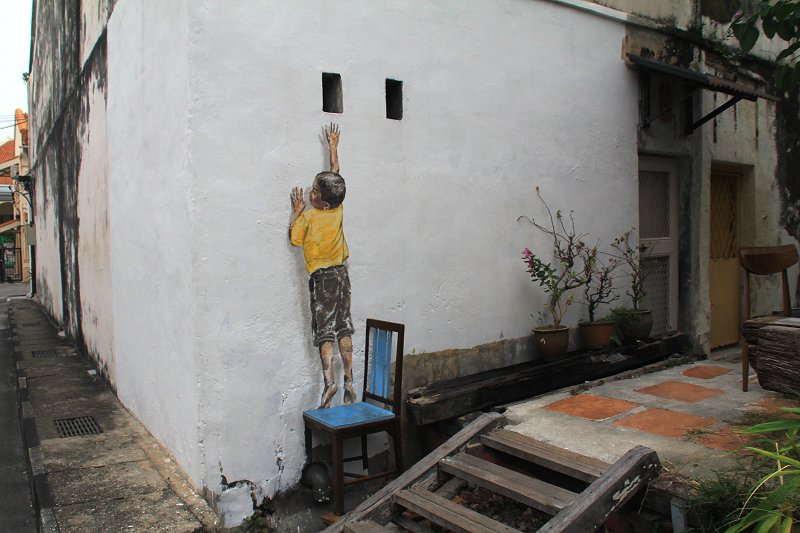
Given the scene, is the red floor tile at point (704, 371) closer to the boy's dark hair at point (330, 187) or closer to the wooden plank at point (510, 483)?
the wooden plank at point (510, 483)

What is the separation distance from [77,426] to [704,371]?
582 centimetres

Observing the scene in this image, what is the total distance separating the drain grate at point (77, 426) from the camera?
5621 mm

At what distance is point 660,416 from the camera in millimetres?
4414

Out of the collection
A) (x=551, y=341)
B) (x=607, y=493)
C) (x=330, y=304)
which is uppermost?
(x=330, y=304)

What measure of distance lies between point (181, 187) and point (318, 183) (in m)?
0.91

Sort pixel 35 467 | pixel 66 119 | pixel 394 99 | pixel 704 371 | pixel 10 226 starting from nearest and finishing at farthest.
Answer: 1. pixel 35 467
2. pixel 394 99
3. pixel 704 371
4. pixel 66 119
5. pixel 10 226

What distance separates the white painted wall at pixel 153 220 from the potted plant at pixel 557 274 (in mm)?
2953

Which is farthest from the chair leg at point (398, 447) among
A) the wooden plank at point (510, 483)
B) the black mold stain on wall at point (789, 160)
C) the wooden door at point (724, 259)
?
the black mold stain on wall at point (789, 160)

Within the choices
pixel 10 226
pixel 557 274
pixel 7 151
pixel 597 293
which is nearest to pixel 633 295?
pixel 597 293

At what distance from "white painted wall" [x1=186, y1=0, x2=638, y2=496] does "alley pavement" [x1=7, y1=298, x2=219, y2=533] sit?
1.21 feet

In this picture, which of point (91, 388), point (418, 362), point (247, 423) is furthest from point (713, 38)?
point (91, 388)

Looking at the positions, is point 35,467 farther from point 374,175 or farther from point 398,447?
point 374,175

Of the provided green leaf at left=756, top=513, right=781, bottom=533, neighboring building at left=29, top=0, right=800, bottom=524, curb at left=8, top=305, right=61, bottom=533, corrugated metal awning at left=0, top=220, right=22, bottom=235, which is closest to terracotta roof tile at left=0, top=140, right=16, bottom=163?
corrugated metal awning at left=0, top=220, right=22, bottom=235

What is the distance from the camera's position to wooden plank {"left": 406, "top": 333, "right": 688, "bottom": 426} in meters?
4.68
